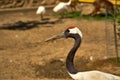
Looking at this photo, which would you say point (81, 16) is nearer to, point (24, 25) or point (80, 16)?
point (80, 16)

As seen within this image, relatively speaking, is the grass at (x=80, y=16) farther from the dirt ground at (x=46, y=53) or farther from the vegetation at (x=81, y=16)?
the dirt ground at (x=46, y=53)

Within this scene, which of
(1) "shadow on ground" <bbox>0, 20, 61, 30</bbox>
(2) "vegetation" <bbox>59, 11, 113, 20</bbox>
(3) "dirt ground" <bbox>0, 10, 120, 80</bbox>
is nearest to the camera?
(3) "dirt ground" <bbox>0, 10, 120, 80</bbox>

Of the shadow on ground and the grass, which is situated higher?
the shadow on ground

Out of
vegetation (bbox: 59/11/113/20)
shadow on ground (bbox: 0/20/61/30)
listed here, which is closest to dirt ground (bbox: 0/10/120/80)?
shadow on ground (bbox: 0/20/61/30)

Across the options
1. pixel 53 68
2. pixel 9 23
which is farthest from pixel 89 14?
pixel 53 68

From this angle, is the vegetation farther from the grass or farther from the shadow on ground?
the shadow on ground

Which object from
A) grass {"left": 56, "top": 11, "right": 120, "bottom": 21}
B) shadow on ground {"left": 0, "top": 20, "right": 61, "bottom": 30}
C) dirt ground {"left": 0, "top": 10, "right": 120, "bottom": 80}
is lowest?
grass {"left": 56, "top": 11, "right": 120, "bottom": 21}

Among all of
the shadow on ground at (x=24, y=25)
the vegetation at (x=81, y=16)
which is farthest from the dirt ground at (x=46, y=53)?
the vegetation at (x=81, y=16)

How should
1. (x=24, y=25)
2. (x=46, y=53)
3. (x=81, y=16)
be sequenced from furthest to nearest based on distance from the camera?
(x=81, y=16)
(x=24, y=25)
(x=46, y=53)

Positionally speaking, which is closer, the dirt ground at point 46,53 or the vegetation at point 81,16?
the dirt ground at point 46,53

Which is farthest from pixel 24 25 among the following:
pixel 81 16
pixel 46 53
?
pixel 46 53

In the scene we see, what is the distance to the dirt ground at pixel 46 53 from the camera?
28.5ft

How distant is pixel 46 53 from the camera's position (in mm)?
10594

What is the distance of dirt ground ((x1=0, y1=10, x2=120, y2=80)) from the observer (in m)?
8.67
